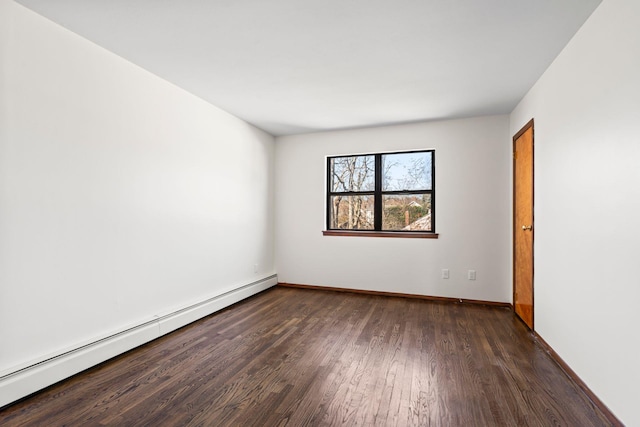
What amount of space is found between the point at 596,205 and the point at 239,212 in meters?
3.53

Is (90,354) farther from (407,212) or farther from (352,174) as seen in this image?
(407,212)

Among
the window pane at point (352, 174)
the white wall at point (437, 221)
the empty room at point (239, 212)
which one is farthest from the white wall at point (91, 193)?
the window pane at point (352, 174)

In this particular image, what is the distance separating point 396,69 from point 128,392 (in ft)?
10.1

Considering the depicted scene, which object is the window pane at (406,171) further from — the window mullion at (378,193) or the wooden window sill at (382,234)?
the wooden window sill at (382,234)

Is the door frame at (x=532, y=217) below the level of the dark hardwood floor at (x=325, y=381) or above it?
above

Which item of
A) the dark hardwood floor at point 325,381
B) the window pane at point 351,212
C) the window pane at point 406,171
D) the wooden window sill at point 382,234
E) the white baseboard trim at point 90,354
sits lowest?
the dark hardwood floor at point 325,381

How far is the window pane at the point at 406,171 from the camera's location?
175 inches

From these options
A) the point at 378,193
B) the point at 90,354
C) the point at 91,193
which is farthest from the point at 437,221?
the point at 90,354

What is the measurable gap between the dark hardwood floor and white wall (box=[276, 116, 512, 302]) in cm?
92

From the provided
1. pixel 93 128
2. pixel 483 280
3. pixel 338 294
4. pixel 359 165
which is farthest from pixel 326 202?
pixel 93 128

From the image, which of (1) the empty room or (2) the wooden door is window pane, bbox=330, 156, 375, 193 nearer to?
(1) the empty room

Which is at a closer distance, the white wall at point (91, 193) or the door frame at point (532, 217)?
the white wall at point (91, 193)

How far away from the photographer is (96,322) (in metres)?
2.42

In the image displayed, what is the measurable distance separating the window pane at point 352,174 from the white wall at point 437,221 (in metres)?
0.16
